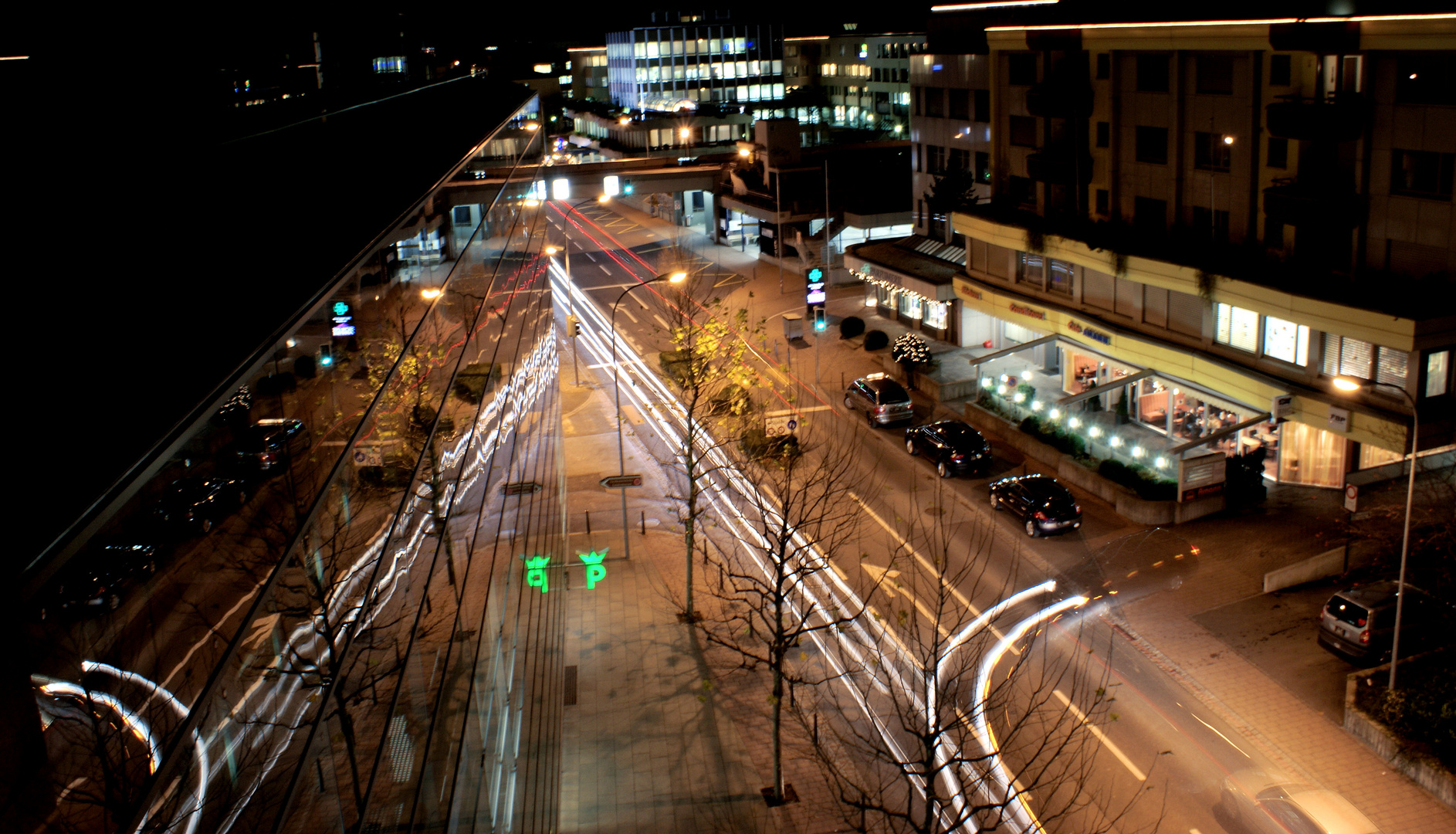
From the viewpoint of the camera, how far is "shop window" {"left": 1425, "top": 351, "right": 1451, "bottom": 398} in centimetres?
2489

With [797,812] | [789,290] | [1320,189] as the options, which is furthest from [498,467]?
[789,290]

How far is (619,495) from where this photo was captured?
30.7 metres

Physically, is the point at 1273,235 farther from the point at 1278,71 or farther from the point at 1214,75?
the point at 1214,75

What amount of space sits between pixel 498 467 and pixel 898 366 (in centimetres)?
3049

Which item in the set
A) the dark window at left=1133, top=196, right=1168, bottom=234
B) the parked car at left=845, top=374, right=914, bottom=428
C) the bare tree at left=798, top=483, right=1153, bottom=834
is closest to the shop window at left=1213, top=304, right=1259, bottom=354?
the dark window at left=1133, top=196, right=1168, bottom=234

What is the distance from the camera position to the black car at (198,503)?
130 inches

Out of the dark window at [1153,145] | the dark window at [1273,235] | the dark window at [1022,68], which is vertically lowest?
the dark window at [1273,235]

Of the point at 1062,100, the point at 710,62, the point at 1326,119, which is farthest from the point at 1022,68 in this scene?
the point at 710,62

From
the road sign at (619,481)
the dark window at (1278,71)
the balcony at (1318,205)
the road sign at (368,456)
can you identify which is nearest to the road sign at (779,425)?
the road sign at (619,481)

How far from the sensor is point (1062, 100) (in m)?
35.1

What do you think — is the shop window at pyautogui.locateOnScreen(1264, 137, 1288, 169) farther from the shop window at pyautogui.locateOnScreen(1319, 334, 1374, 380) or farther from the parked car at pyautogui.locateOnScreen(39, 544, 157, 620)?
the parked car at pyautogui.locateOnScreen(39, 544, 157, 620)

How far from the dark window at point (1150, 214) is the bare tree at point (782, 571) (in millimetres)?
11440

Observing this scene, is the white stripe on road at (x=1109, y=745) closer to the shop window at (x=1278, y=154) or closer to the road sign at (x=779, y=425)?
the road sign at (x=779, y=425)

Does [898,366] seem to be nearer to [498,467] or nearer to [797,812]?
[797,812]
